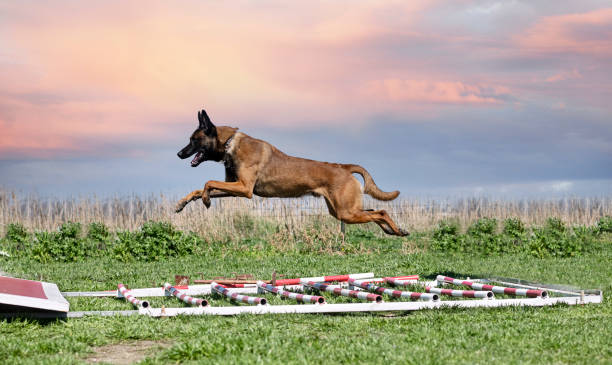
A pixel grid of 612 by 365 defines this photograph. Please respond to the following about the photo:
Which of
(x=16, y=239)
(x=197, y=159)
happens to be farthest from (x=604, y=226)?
(x=16, y=239)

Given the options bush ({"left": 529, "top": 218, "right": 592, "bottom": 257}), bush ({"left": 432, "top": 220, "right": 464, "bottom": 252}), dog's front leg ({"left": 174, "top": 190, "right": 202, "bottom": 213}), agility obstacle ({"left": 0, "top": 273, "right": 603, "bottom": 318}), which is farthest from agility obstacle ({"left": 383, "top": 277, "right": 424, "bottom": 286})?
bush ({"left": 529, "top": 218, "right": 592, "bottom": 257})

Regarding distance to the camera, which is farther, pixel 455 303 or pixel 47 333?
pixel 455 303

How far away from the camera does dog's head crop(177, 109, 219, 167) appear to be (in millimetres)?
7574

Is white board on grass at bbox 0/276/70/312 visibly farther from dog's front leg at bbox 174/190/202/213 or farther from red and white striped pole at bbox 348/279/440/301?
red and white striped pole at bbox 348/279/440/301

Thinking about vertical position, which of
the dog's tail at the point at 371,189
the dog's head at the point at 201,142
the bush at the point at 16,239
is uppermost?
the dog's head at the point at 201,142

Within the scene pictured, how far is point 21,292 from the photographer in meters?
6.43

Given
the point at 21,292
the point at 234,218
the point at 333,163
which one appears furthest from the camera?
the point at 234,218

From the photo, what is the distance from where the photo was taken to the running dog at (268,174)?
764 centimetres

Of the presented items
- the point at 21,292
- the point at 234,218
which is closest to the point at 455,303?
the point at 21,292

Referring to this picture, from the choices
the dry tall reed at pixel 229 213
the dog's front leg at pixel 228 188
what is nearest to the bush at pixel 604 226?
the dry tall reed at pixel 229 213

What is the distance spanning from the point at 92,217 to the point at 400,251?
9001 mm

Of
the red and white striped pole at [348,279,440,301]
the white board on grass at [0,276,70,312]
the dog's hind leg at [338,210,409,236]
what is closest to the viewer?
the white board on grass at [0,276,70,312]

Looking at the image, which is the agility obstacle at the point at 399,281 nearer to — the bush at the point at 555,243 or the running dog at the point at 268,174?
the running dog at the point at 268,174

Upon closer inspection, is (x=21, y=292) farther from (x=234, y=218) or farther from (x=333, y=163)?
(x=234, y=218)
